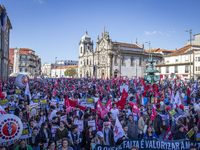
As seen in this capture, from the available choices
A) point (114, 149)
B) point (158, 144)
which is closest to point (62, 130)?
point (114, 149)

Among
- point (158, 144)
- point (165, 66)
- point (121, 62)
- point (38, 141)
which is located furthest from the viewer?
point (121, 62)

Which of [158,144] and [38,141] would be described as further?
[38,141]

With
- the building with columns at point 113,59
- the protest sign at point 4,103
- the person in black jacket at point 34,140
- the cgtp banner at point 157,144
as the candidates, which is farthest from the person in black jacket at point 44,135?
the building with columns at point 113,59

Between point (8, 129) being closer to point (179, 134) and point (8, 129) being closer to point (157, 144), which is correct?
point (157, 144)

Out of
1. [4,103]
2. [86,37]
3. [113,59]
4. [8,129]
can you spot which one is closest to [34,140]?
[8,129]

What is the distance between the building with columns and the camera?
55938 mm

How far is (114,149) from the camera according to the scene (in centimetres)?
509

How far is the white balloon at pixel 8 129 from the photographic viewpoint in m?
4.55

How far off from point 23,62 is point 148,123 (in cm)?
6588

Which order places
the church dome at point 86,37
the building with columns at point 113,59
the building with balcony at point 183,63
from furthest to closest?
the church dome at point 86,37
the building with columns at point 113,59
the building with balcony at point 183,63

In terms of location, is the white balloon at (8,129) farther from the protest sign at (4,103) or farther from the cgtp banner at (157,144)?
the protest sign at (4,103)

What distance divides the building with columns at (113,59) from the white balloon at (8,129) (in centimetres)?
5027

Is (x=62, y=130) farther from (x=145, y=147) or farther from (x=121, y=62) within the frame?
(x=121, y=62)

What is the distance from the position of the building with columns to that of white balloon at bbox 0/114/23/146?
50.3 m
